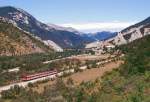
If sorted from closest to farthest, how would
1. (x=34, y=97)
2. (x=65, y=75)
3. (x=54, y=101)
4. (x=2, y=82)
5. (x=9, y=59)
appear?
(x=54, y=101) < (x=34, y=97) < (x=65, y=75) < (x=2, y=82) < (x=9, y=59)

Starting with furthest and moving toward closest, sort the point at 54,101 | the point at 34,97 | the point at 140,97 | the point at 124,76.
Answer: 1. the point at 124,76
2. the point at 34,97
3. the point at 54,101
4. the point at 140,97

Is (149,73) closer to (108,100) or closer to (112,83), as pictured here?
(112,83)

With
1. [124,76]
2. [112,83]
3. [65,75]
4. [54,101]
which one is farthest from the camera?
[65,75]

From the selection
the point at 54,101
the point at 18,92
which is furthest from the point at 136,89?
the point at 18,92

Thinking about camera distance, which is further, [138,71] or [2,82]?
[2,82]

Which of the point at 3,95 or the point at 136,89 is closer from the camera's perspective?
the point at 136,89

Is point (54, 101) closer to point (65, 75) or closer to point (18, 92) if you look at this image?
point (18, 92)

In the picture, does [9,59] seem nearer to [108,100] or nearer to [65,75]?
[65,75]

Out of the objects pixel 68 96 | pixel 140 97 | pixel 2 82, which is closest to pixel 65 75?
pixel 2 82

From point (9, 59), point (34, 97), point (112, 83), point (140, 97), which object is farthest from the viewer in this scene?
point (9, 59)
